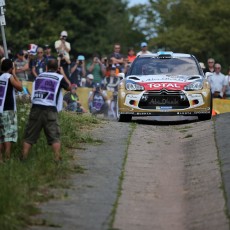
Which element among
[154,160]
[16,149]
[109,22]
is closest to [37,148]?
[16,149]

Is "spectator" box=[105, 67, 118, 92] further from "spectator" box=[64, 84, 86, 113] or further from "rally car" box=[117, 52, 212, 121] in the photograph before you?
"rally car" box=[117, 52, 212, 121]

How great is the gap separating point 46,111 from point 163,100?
257 inches

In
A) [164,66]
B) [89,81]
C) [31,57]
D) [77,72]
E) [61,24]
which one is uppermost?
[61,24]

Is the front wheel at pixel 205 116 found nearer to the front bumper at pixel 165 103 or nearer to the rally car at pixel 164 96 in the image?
the rally car at pixel 164 96

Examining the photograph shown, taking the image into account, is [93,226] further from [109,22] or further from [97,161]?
[109,22]

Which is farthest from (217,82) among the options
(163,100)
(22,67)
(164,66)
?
(163,100)

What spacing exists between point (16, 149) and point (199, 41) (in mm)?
40037

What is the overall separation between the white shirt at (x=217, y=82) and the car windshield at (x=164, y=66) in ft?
22.2

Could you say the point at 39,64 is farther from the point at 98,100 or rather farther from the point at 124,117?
the point at 124,117

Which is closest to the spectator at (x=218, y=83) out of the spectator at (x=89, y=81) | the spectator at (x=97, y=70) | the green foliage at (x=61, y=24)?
the spectator at (x=89, y=81)

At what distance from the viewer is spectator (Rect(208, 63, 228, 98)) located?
95.3ft

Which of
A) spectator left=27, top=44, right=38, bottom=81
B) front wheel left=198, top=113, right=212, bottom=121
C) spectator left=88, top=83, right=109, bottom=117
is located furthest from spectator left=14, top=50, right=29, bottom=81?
front wheel left=198, top=113, right=212, bottom=121

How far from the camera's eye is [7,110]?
1464 cm

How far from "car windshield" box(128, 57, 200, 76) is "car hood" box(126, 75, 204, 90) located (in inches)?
17.5
